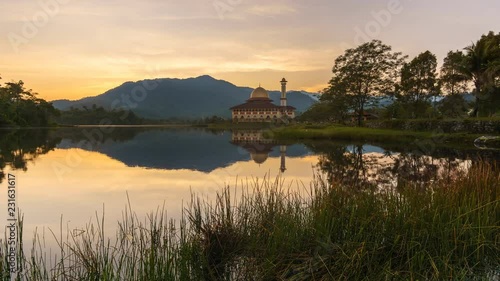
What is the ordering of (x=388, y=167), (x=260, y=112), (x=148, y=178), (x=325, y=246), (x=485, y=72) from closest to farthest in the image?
(x=325, y=246) < (x=148, y=178) < (x=388, y=167) < (x=485, y=72) < (x=260, y=112)

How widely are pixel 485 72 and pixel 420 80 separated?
908 centimetres

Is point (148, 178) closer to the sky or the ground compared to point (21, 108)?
closer to the ground

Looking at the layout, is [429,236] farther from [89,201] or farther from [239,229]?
[89,201]

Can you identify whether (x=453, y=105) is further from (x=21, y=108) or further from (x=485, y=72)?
(x=21, y=108)

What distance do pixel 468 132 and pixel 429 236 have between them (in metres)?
29.1

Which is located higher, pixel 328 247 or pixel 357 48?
pixel 357 48

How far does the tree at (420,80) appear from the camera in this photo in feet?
135

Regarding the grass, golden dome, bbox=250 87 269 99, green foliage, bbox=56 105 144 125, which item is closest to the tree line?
the grass

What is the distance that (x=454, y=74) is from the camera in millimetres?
36500

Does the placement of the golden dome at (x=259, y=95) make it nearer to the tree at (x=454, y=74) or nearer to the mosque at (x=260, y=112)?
the mosque at (x=260, y=112)

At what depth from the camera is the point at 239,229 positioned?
5512 mm

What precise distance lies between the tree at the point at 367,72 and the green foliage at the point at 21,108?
178ft

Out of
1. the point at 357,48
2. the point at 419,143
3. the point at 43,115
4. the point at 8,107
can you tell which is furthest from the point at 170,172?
the point at 43,115

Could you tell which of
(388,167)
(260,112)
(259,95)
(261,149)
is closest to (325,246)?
(388,167)
